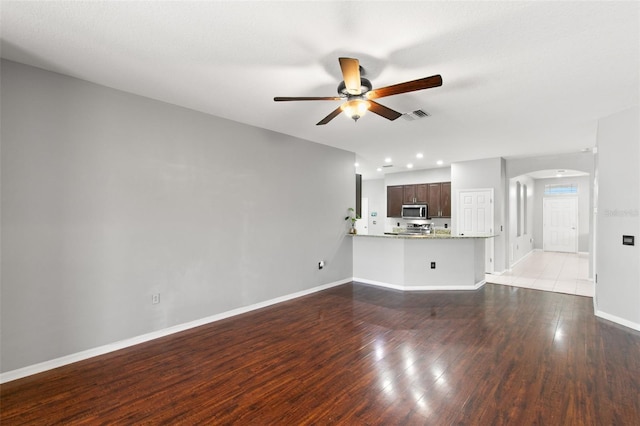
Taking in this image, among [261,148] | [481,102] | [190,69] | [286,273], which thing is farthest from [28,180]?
[481,102]

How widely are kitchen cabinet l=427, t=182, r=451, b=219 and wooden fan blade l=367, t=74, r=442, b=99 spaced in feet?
20.6

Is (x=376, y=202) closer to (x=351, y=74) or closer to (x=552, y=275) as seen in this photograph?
(x=552, y=275)

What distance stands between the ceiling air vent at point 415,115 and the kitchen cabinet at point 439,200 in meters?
4.55

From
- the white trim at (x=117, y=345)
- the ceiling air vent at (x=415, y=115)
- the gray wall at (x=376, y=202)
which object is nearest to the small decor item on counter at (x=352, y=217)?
the white trim at (x=117, y=345)

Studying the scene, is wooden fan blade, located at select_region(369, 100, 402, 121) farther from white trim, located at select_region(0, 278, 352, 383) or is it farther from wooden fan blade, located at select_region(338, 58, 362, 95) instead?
white trim, located at select_region(0, 278, 352, 383)

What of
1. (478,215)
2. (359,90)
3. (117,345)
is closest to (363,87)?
(359,90)

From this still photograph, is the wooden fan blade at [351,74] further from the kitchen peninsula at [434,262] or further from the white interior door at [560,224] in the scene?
the white interior door at [560,224]

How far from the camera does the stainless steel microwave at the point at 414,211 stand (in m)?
8.18

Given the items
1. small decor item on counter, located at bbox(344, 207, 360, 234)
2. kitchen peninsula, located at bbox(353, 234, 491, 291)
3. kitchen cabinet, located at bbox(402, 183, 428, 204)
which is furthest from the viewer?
kitchen cabinet, located at bbox(402, 183, 428, 204)

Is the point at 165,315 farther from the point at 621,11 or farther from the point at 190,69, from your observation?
the point at 621,11

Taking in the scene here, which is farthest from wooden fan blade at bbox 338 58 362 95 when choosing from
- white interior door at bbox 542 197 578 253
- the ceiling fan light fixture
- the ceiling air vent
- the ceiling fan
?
white interior door at bbox 542 197 578 253

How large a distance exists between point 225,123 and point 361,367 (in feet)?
11.2

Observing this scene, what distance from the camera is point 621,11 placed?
1875 millimetres

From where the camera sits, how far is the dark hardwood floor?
206 centimetres
